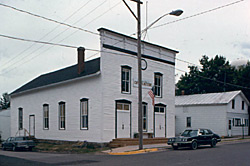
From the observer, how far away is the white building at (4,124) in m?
42.3

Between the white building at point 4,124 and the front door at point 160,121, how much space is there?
23345mm

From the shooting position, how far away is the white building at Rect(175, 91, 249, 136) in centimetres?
3888

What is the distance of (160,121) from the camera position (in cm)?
2898

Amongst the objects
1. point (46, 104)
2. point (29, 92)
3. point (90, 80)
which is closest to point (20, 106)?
point (29, 92)

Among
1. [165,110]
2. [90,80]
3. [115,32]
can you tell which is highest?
[115,32]

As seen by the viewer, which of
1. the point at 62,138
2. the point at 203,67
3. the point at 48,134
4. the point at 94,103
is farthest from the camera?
the point at 203,67

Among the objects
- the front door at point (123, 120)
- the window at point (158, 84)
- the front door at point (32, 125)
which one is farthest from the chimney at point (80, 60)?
the front door at point (32, 125)

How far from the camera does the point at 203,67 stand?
64.0 meters

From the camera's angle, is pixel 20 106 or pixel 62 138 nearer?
pixel 62 138

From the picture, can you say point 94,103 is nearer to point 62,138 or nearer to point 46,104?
point 62,138

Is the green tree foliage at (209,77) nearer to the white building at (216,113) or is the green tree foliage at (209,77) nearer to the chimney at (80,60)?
the white building at (216,113)

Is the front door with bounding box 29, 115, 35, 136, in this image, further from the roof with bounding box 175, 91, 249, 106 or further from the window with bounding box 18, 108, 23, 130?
the roof with bounding box 175, 91, 249, 106

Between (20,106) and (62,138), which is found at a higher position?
(20,106)

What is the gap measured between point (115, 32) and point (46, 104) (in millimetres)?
11737
